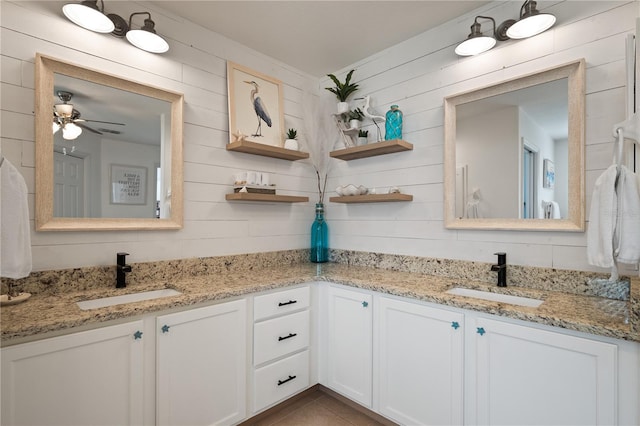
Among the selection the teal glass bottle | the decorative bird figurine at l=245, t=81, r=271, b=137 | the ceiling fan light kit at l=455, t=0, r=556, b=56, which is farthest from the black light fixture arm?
the decorative bird figurine at l=245, t=81, r=271, b=137

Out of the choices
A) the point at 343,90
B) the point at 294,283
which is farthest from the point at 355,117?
the point at 294,283

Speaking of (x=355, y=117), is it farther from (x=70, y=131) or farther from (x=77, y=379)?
(x=77, y=379)

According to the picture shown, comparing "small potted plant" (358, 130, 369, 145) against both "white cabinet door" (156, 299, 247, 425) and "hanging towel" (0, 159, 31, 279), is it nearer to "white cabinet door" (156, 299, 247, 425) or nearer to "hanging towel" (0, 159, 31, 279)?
"white cabinet door" (156, 299, 247, 425)

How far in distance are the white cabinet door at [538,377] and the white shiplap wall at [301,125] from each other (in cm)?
59

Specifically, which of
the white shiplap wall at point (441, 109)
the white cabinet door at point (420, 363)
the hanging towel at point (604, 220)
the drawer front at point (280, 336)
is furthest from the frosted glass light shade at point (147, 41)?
the hanging towel at point (604, 220)

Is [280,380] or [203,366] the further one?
[280,380]

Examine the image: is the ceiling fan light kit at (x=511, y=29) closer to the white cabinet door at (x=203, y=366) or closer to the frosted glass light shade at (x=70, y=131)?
the white cabinet door at (x=203, y=366)

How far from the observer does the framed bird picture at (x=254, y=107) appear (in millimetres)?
2441

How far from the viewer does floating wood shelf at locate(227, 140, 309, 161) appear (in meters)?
2.35

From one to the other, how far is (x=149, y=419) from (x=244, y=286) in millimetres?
756

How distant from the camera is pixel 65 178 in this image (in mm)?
1751

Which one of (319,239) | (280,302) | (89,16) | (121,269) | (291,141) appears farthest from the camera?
(319,239)

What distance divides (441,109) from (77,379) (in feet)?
8.16

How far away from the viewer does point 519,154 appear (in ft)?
6.36
